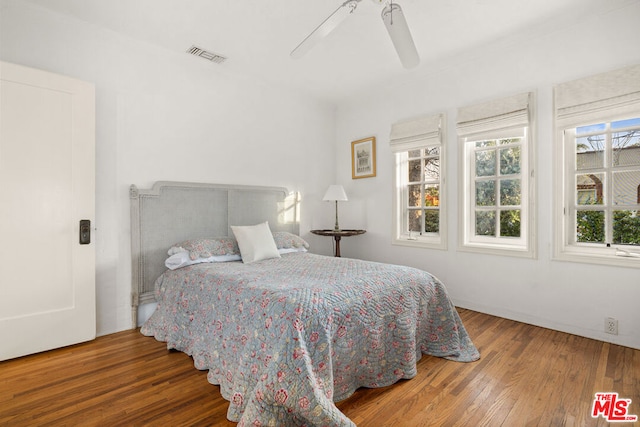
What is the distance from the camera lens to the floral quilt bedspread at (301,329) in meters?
1.44

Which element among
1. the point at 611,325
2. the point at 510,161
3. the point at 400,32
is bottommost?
the point at 611,325

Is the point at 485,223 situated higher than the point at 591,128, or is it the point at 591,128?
the point at 591,128

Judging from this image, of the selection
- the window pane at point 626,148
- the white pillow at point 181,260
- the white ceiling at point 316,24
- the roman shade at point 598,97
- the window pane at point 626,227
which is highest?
the white ceiling at point 316,24

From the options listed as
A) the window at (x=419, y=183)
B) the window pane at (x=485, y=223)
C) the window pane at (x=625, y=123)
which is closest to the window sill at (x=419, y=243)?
the window at (x=419, y=183)

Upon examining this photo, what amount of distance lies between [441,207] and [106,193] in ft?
10.6

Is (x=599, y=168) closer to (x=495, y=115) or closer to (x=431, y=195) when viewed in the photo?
(x=495, y=115)

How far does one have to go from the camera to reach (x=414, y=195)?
12.6 ft

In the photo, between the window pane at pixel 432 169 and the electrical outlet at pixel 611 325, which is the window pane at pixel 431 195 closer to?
the window pane at pixel 432 169

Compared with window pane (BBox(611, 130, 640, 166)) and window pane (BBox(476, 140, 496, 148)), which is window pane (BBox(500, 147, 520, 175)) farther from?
window pane (BBox(611, 130, 640, 166))

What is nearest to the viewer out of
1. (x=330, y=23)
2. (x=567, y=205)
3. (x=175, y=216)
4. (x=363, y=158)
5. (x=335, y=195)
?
(x=330, y=23)

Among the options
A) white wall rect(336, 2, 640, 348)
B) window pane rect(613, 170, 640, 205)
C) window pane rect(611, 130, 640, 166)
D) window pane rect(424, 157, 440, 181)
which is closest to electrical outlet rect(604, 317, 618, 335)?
white wall rect(336, 2, 640, 348)

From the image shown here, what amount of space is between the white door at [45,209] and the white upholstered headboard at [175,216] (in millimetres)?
349

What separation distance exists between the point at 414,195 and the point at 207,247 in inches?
95.8

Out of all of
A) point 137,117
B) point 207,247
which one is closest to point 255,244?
point 207,247
